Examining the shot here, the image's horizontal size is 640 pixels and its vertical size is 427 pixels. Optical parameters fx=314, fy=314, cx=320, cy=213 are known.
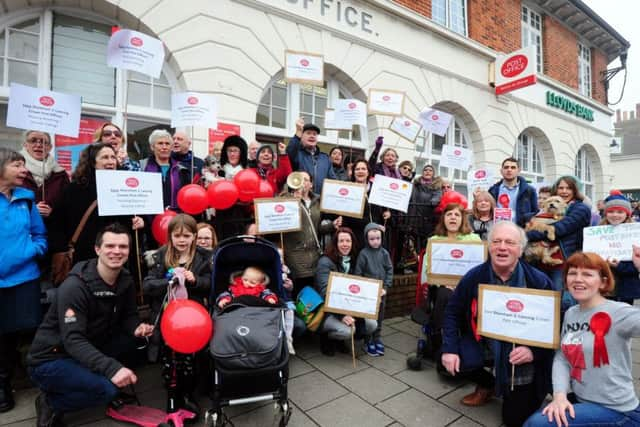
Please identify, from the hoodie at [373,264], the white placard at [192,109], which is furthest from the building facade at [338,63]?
the hoodie at [373,264]

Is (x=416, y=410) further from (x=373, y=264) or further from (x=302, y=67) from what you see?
(x=302, y=67)

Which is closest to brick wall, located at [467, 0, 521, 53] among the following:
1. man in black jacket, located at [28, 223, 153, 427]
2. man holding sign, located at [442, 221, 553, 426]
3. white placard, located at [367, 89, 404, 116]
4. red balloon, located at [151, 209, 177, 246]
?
white placard, located at [367, 89, 404, 116]

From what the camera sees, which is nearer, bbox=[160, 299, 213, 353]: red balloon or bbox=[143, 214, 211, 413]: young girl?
bbox=[160, 299, 213, 353]: red balloon

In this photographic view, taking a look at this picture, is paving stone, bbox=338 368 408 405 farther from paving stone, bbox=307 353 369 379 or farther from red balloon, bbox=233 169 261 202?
red balloon, bbox=233 169 261 202

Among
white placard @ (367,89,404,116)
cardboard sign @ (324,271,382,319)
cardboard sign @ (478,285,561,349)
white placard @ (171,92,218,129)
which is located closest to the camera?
cardboard sign @ (478,285,561,349)

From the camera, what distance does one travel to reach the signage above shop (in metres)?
12.5

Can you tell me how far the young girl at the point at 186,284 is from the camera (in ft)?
7.97

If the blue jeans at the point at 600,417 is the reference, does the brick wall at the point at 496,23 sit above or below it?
above

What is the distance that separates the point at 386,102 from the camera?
5520mm

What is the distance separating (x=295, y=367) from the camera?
327 cm

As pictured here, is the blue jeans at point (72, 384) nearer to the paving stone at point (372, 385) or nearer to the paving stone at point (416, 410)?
the paving stone at point (372, 385)

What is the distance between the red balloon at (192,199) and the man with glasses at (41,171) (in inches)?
43.9

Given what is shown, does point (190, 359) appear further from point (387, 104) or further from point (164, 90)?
point (164, 90)

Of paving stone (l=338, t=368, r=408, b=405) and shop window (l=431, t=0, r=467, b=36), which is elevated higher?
shop window (l=431, t=0, r=467, b=36)
